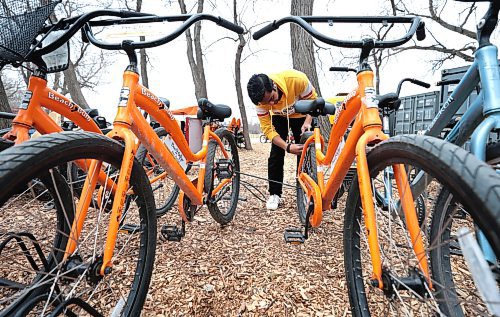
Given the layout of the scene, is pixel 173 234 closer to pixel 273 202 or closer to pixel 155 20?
pixel 155 20

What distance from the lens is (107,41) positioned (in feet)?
4.94

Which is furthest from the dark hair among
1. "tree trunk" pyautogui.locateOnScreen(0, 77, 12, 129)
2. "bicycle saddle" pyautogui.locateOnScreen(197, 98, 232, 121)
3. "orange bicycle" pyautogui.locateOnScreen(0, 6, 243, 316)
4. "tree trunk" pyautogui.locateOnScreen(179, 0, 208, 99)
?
"tree trunk" pyautogui.locateOnScreen(179, 0, 208, 99)

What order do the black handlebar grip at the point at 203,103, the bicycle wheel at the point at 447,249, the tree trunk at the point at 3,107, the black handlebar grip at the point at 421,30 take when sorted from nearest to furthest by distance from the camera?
the bicycle wheel at the point at 447,249 → the black handlebar grip at the point at 421,30 → the black handlebar grip at the point at 203,103 → the tree trunk at the point at 3,107

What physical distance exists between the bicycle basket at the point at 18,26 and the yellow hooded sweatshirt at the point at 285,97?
1.82 m

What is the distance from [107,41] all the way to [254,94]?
1289mm

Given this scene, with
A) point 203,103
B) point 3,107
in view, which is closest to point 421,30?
point 203,103

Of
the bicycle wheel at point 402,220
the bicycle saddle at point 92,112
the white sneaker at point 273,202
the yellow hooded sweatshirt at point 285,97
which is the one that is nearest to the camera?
the bicycle wheel at point 402,220

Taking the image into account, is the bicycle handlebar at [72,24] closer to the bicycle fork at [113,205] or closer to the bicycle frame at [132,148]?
the bicycle frame at [132,148]

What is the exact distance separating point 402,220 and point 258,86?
5.42 feet

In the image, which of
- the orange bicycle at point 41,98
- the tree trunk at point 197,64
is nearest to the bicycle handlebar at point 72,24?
the orange bicycle at point 41,98

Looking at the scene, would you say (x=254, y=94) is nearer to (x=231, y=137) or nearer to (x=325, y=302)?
(x=231, y=137)

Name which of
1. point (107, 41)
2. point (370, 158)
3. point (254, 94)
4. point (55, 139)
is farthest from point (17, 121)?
point (370, 158)

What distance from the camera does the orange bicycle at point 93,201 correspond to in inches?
37.0

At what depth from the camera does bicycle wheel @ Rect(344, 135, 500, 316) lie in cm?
67
